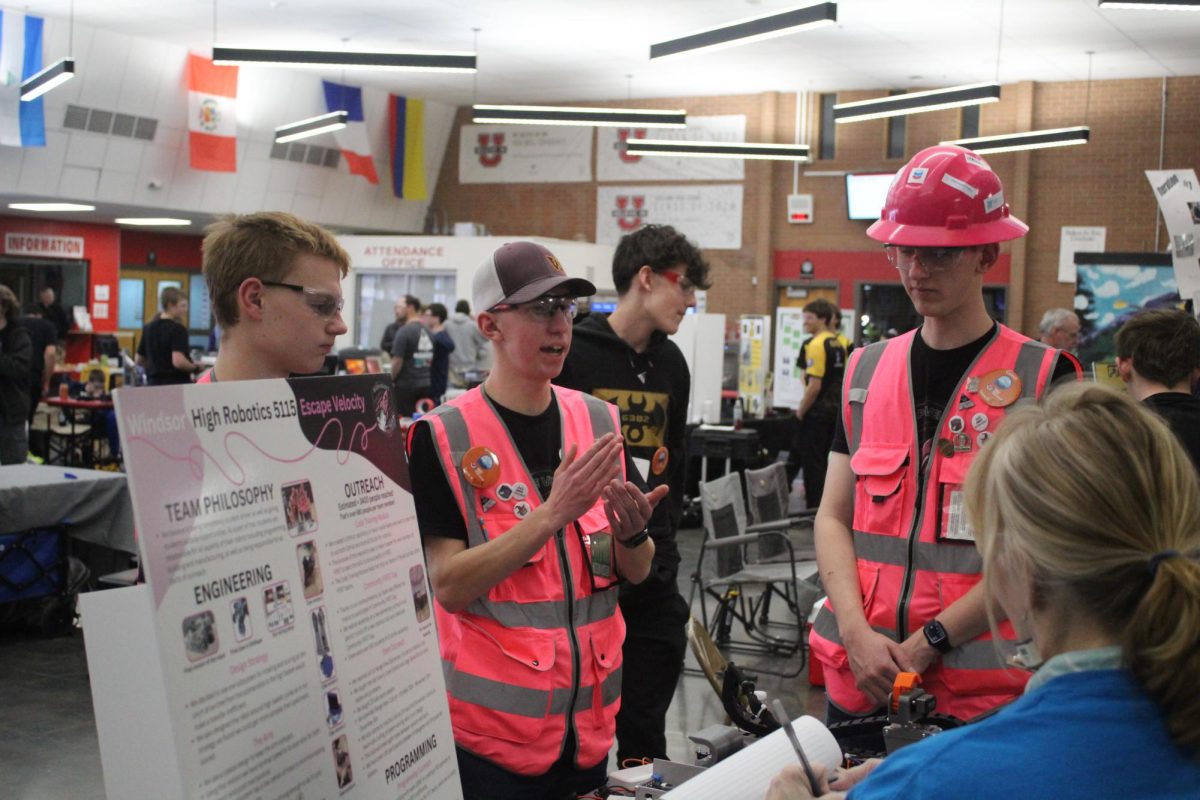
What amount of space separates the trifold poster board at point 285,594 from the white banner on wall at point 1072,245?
49.3 ft

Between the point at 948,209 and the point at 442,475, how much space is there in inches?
40.8

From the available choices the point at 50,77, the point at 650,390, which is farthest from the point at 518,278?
the point at 50,77

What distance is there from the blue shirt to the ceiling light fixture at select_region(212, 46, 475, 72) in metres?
10.4

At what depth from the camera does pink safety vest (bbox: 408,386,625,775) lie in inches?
79.3

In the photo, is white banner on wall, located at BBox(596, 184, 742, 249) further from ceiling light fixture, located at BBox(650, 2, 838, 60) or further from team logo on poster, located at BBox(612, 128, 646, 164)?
ceiling light fixture, located at BBox(650, 2, 838, 60)

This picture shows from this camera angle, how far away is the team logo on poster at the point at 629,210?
17.9 metres

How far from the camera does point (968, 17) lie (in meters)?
12.0

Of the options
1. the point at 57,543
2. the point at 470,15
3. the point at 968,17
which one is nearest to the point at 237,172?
the point at 470,15

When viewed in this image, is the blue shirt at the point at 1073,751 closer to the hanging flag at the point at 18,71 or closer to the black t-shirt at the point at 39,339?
the black t-shirt at the point at 39,339

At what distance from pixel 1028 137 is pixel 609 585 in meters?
11.9

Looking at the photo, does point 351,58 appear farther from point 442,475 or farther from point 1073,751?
point 1073,751

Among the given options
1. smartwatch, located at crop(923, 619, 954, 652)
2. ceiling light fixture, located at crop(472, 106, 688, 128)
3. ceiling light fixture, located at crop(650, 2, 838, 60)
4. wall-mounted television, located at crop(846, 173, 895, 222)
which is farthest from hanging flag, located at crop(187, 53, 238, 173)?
smartwatch, located at crop(923, 619, 954, 652)

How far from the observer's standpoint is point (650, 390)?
3264 mm

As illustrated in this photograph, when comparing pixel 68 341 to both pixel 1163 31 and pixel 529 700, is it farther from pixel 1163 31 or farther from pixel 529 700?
pixel 529 700
